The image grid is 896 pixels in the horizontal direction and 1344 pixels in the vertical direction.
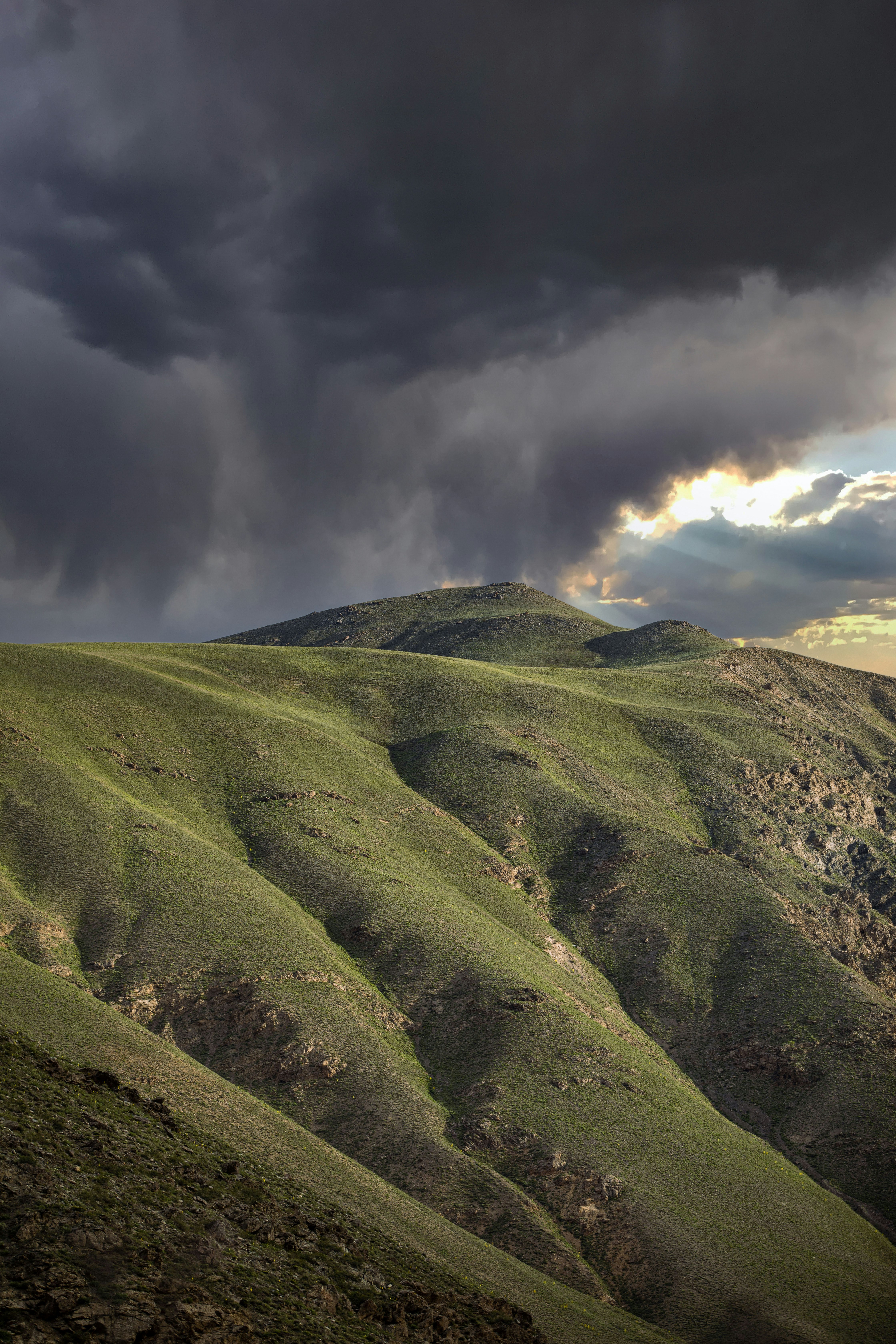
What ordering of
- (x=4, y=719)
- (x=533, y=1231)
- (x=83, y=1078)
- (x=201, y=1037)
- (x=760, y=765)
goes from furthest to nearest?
(x=760, y=765) → (x=4, y=719) → (x=201, y=1037) → (x=533, y=1231) → (x=83, y=1078)

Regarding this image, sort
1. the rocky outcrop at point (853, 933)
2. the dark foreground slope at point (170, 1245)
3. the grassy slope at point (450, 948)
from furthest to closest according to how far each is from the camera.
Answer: the rocky outcrop at point (853, 933)
the grassy slope at point (450, 948)
the dark foreground slope at point (170, 1245)

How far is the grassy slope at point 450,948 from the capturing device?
49188 millimetres

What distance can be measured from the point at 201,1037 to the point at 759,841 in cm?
8170

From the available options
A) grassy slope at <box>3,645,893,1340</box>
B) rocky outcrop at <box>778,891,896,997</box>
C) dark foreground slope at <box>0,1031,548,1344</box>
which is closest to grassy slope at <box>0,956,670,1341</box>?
dark foreground slope at <box>0,1031,548,1344</box>

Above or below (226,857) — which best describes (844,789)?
above

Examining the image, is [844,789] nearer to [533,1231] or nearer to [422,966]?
[422,966]

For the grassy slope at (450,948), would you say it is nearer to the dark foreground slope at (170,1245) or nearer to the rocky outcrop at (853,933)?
A: the rocky outcrop at (853,933)

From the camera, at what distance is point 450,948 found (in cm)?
7075

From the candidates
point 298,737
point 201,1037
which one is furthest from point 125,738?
point 201,1037

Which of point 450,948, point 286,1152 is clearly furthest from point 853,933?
point 286,1152

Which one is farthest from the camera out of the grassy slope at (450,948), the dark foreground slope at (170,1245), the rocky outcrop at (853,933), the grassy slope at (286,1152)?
the rocky outcrop at (853,933)

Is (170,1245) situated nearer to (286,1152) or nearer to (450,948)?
(286,1152)

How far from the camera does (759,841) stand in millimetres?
110312

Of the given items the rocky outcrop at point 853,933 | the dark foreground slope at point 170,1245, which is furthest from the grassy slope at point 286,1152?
the rocky outcrop at point 853,933
